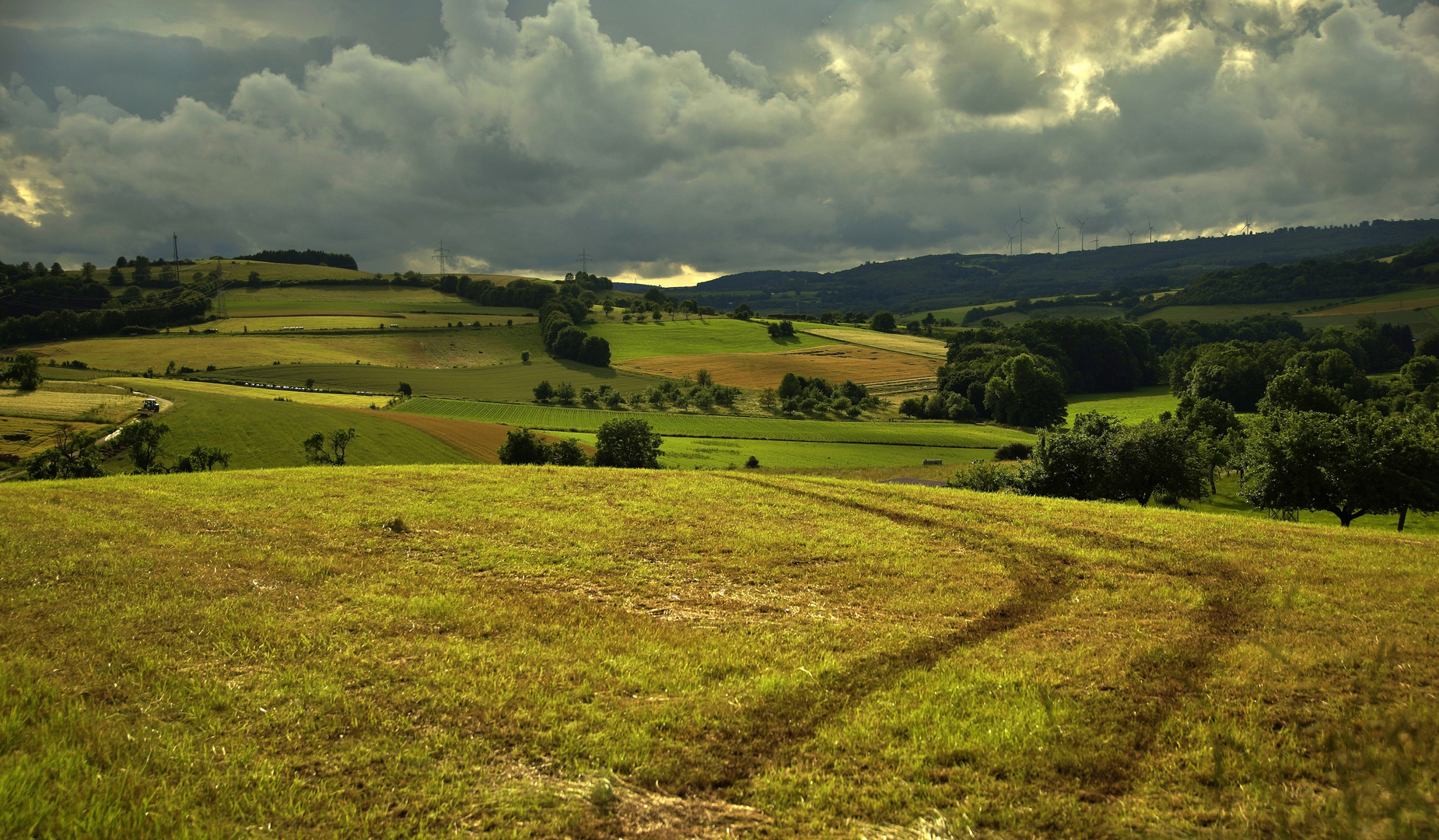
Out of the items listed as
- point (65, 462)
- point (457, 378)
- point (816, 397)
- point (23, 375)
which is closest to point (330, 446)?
point (65, 462)

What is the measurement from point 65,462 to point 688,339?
5005 inches

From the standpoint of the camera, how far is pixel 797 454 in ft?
267

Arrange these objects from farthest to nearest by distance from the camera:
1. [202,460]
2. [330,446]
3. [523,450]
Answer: [523,450] → [330,446] → [202,460]

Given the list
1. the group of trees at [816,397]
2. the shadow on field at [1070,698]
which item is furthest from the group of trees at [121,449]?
the group of trees at [816,397]

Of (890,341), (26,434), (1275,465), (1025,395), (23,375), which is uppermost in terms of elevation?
(890,341)

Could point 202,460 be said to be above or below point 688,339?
below

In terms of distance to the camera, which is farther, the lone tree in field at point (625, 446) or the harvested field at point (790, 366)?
the harvested field at point (790, 366)

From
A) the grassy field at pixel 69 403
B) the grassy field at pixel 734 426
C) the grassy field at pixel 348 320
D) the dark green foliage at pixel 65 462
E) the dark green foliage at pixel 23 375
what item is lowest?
the grassy field at pixel 734 426

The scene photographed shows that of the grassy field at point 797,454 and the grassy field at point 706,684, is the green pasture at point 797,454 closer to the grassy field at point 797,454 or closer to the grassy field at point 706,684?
the grassy field at point 797,454

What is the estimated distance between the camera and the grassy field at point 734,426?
93.6m

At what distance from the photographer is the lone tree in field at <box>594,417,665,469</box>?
6594cm

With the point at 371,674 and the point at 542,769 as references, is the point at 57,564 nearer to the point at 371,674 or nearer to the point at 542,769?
the point at 371,674

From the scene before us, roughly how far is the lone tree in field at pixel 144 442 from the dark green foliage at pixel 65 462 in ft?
7.53

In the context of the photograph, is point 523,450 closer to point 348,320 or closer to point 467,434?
point 467,434
